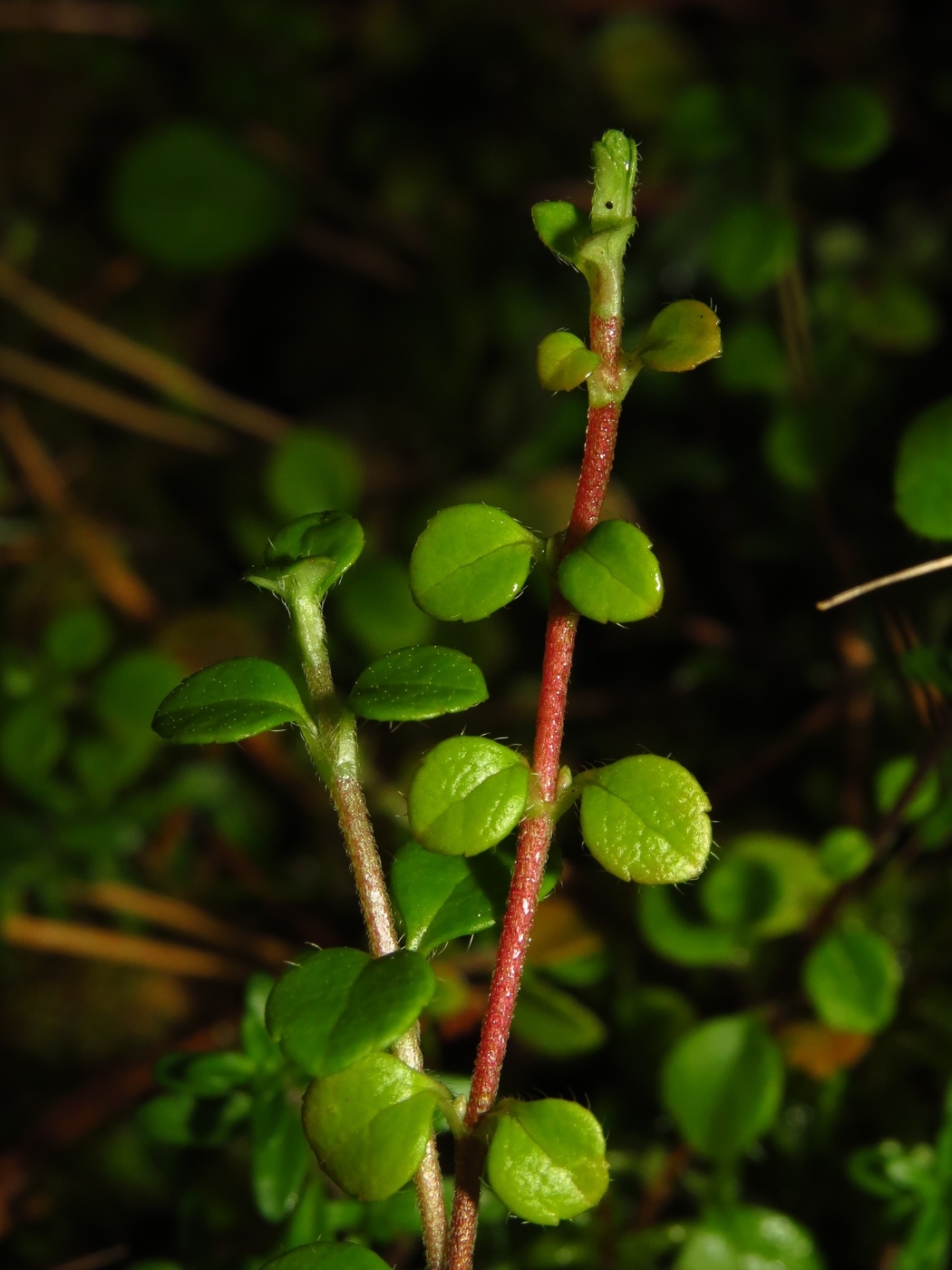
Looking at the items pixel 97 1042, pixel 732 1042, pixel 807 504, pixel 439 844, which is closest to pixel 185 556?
pixel 97 1042

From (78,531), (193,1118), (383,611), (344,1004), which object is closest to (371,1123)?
(344,1004)

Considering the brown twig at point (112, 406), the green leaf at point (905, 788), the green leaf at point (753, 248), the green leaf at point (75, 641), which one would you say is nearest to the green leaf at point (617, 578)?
the green leaf at point (905, 788)

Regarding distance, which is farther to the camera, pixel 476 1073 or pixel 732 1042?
pixel 732 1042

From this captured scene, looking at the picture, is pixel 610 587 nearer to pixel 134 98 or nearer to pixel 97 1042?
pixel 97 1042

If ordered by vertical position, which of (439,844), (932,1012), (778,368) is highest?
(778,368)

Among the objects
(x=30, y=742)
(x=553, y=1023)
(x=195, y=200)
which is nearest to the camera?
(x=553, y=1023)

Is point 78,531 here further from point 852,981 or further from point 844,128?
point 852,981

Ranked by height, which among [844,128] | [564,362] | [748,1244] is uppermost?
[844,128]
